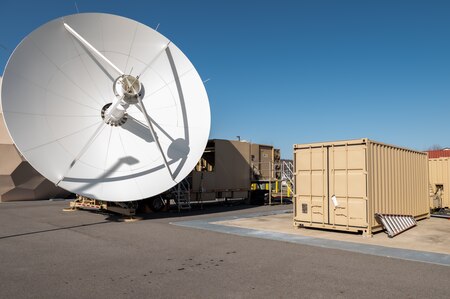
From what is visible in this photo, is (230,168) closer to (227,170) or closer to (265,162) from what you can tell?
(227,170)

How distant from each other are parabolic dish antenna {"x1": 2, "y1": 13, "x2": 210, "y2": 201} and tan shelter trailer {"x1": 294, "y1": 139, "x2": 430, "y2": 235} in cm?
452

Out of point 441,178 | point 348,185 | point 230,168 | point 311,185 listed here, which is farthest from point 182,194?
point 441,178

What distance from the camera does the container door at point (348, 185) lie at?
41.0 ft

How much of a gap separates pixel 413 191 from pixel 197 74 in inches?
404

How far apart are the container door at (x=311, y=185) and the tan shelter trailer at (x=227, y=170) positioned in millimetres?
8387

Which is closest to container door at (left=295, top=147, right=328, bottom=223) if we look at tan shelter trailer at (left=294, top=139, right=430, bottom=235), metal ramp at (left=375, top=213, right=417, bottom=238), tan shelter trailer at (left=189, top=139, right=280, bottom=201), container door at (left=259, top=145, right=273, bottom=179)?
tan shelter trailer at (left=294, top=139, right=430, bottom=235)

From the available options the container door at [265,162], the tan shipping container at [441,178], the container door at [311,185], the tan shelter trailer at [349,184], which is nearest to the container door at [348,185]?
the tan shelter trailer at [349,184]

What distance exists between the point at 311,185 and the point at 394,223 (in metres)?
3.04

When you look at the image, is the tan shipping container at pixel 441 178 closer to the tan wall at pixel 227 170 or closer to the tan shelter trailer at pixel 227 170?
the tan shelter trailer at pixel 227 170

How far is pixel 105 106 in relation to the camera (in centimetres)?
1490

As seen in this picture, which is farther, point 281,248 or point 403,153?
point 403,153

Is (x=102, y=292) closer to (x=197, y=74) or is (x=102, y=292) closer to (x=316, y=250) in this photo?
(x=316, y=250)

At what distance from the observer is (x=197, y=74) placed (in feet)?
54.9

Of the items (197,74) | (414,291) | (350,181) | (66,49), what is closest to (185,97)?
(197,74)
